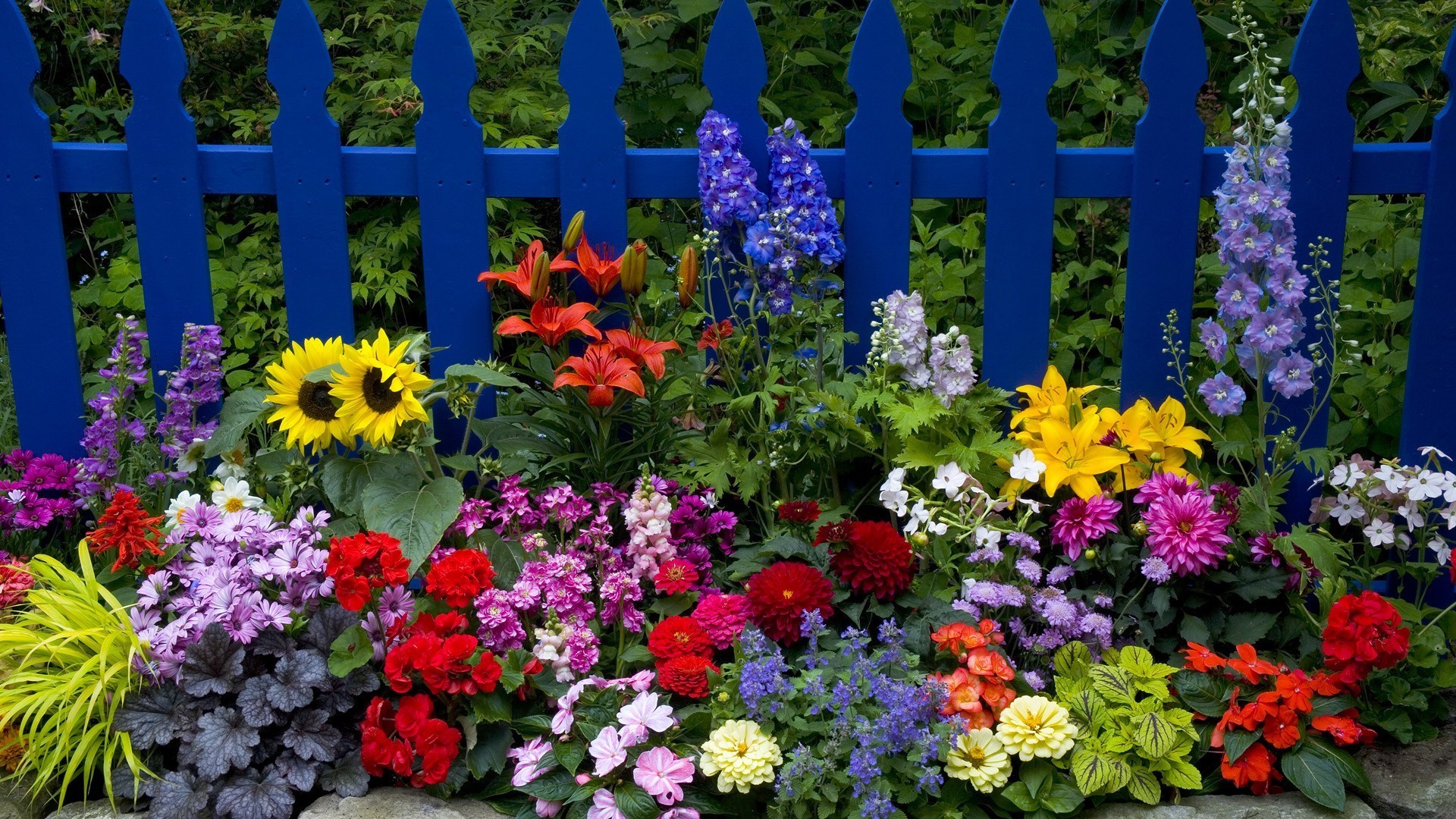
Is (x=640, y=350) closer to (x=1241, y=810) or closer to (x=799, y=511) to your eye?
(x=799, y=511)

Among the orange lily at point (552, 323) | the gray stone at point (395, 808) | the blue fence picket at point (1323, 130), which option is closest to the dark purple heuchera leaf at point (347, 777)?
the gray stone at point (395, 808)

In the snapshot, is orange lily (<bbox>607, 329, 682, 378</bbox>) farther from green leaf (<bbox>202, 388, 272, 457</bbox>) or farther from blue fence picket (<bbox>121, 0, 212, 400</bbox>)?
blue fence picket (<bbox>121, 0, 212, 400</bbox>)

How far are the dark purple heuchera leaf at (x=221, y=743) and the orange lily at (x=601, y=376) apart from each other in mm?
955

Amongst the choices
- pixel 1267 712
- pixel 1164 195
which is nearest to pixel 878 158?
pixel 1164 195

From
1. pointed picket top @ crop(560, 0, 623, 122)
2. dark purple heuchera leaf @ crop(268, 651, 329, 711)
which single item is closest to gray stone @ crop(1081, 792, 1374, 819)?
dark purple heuchera leaf @ crop(268, 651, 329, 711)

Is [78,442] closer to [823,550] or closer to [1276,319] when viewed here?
[823,550]

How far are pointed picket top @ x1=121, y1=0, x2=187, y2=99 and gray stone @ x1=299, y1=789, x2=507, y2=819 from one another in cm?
182

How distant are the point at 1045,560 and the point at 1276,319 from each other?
763mm

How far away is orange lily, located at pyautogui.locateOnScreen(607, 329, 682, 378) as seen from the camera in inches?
110

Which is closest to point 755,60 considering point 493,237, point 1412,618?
point 493,237

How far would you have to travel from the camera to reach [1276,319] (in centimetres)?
276

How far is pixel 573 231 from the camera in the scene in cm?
295

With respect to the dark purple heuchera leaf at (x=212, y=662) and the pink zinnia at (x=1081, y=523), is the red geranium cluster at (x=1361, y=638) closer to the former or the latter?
the pink zinnia at (x=1081, y=523)

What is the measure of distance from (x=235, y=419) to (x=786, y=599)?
1479 mm
